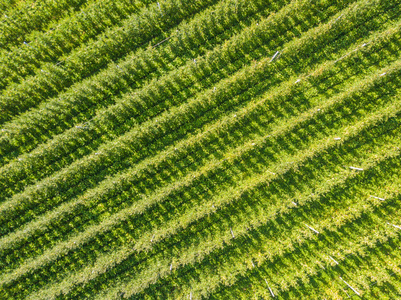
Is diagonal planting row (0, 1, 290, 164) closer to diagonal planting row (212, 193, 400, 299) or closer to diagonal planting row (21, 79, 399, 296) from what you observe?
diagonal planting row (21, 79, 399, 296)

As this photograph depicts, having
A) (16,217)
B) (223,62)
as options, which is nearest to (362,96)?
(223,62)

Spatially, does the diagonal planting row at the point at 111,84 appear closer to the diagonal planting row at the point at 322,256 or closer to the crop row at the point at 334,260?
the diagonal planting row at the point at 322,256

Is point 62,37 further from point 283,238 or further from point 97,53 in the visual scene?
point 283,238

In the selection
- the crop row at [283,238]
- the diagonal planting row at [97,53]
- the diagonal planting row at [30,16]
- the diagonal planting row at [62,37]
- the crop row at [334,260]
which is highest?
the diagonal planting row at [30,16]

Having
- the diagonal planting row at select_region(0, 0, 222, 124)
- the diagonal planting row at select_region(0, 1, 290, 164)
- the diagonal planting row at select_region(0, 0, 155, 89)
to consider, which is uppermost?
the diagonal planting row at select_region(0, 0, 155, 89)

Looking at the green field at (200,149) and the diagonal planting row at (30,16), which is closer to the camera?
the green field at (200,149)

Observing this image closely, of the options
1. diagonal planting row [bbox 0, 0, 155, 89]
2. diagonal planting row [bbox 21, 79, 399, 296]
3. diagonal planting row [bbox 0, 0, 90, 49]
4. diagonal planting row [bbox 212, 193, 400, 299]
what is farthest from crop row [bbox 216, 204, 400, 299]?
diagonal planting row [bbox 0, 0, 90, 49]

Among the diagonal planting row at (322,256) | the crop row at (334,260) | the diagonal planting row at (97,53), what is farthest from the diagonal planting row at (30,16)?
the crop row at (334,260)
